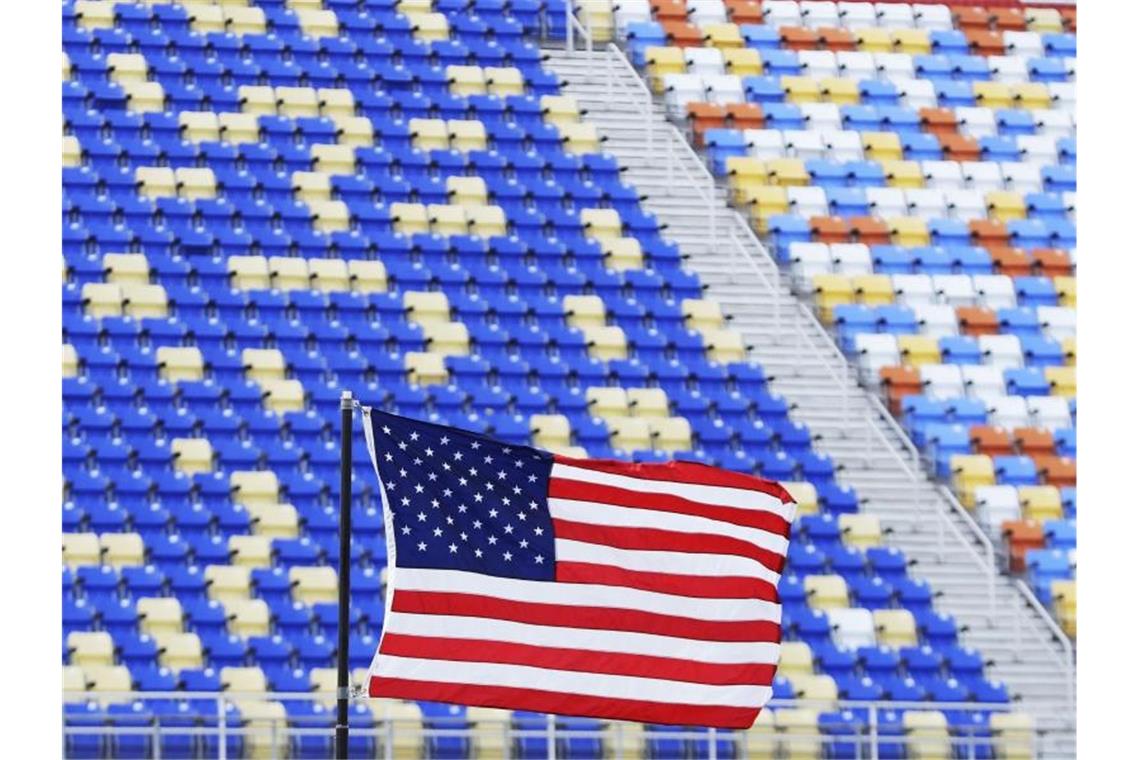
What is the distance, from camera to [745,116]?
27.2 metres

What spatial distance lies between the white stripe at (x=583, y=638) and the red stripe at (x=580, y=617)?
0.02 m

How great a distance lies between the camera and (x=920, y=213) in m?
26.6

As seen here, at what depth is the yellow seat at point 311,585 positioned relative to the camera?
68.4 ft

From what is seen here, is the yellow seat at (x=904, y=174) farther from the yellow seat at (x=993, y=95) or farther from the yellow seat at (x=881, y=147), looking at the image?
the yellow seat at (x=993, y=95)

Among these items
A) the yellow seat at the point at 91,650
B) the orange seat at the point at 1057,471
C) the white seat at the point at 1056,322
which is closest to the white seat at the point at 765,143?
the white seat at the point at 1056,322

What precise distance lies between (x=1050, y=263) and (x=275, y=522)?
833cm

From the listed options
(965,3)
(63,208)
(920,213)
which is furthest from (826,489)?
(965,3)

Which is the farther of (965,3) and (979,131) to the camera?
(965,3)

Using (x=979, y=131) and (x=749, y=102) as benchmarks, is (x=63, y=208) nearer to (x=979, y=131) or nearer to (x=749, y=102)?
(x=749, y=102)

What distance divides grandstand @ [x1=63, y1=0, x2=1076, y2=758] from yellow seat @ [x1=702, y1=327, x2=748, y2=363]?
0.14ft

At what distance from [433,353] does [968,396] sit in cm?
459

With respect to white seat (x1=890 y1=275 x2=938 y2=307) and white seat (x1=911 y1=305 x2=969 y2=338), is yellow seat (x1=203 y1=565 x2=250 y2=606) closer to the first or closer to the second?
white seat (x1=911 y1=305 x2=969 y2=338)

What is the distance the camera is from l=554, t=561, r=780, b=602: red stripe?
1169cm

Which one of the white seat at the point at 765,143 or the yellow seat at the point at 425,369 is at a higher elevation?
Result: the white seat at the point at 765,143
